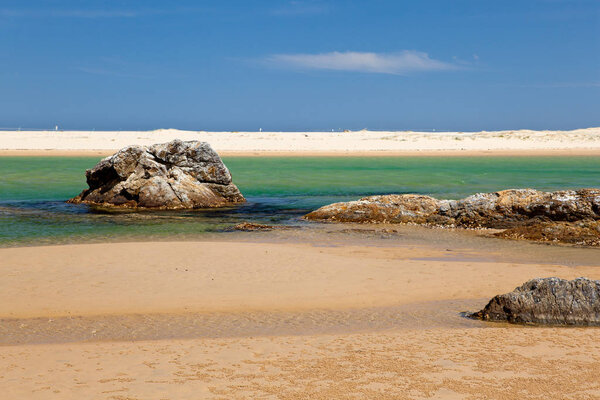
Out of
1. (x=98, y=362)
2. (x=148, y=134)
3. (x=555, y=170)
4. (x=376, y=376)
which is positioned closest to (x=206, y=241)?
(x=98, y=362)

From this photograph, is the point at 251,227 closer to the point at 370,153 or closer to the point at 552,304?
the point at 552,304

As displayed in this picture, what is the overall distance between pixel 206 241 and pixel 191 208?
22.3ft

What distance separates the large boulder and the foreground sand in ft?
28.8

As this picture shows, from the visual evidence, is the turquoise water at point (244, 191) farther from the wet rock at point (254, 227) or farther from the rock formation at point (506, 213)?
the rock formation at point (506, 213)

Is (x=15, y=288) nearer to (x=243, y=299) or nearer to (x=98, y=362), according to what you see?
(x=243, y=299)

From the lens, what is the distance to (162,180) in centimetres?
2131

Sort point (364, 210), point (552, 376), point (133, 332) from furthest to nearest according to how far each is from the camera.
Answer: point (364, 210)
point (133, 332)
point (552, 376)

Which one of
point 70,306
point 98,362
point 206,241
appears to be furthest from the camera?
point 206,241

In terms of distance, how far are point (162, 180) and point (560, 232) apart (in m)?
12.7

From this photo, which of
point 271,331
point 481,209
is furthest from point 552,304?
A: point 481,209

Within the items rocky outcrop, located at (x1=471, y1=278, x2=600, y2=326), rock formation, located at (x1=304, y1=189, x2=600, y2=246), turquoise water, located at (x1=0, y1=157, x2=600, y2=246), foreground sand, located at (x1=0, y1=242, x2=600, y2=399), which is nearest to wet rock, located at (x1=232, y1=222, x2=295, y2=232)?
turquoise water, located at (x1=0, y1=157, x2=600, y2=246)

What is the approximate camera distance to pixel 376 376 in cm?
558

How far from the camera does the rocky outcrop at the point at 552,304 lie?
23.8 ft

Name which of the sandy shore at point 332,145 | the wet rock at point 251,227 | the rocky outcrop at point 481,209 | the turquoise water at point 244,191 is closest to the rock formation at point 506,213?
the rocky outcrop at point 481,209
